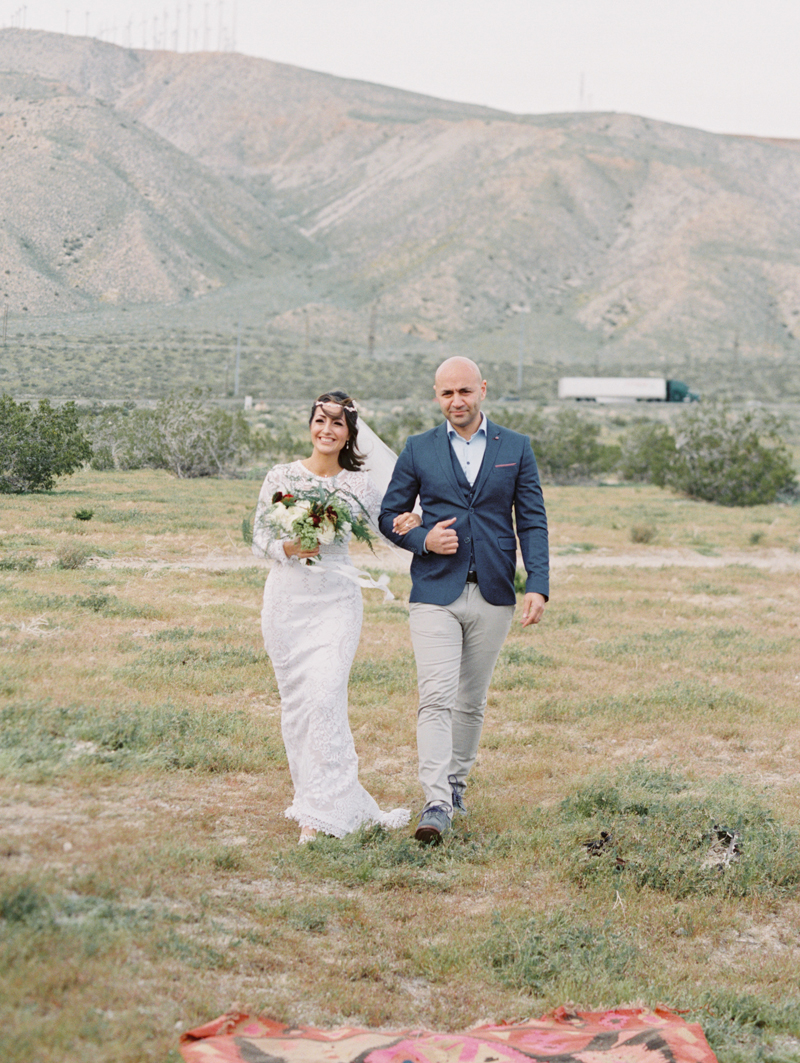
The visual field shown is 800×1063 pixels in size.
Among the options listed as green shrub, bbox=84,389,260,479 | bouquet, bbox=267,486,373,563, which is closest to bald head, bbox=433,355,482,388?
bouquet, bbox=267,486,373,563

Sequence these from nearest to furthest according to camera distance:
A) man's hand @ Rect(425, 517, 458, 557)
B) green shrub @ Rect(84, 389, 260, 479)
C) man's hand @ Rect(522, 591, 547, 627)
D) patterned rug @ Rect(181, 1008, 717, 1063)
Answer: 1. patterned rug @ Rect(181, 1008, 717, 1063)
2. man's hand @ Rect(425, 517, 458, 557)
3. man's hand @ Rect(522, 591, 547, 627)
4. green shrub @ Rect(84, 389, 260, 479)

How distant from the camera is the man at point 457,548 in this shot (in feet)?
16.8

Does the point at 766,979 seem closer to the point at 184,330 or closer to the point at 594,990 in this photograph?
the point at 594,990

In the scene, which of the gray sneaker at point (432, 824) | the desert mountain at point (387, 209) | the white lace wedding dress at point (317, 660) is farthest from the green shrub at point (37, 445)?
the gray sneaker at point (432, 824)

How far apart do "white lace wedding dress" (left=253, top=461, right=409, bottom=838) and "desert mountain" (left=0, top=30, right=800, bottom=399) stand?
8219mm

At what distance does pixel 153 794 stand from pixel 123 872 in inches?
59.8

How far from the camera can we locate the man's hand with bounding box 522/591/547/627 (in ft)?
16.7

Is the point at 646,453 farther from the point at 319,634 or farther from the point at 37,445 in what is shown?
the point at 319,634

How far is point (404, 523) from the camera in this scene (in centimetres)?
512

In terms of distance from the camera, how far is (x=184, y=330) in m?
14.9

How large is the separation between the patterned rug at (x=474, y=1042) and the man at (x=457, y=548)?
164 centimetres

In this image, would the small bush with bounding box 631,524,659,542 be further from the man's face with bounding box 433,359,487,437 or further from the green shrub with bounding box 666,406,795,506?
the man's face with bounding box 433,359,487,437

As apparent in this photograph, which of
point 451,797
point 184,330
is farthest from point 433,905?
point 184,330

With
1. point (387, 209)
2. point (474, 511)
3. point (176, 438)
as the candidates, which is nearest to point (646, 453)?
point (176, 438)
